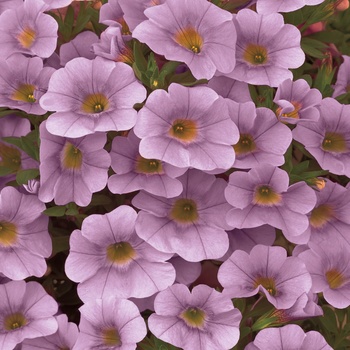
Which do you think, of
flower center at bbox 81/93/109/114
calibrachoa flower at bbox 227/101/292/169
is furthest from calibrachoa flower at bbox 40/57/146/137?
calibrachoa flower at bbox 227/101/292/169

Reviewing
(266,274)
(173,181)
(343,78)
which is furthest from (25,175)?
(343,78)

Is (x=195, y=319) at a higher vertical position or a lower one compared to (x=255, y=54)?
lower

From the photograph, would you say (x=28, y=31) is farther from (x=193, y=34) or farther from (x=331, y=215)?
(x=331, y=215)

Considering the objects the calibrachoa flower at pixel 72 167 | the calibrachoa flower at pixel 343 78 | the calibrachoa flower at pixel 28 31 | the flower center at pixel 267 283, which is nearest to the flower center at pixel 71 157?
the calibrachoa flower at pixel 72 167

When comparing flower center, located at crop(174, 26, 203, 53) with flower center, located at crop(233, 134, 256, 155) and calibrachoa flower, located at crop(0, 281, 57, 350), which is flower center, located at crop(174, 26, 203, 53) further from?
calibrachoa flower, located at crop(0, 281, 57, 350)

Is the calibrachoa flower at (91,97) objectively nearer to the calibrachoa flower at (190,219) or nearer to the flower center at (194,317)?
the calibrachoa flower at (190,219)

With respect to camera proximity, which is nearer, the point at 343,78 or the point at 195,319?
the point at 195,319

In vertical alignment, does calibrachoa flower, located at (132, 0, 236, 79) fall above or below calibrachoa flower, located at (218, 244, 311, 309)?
above
